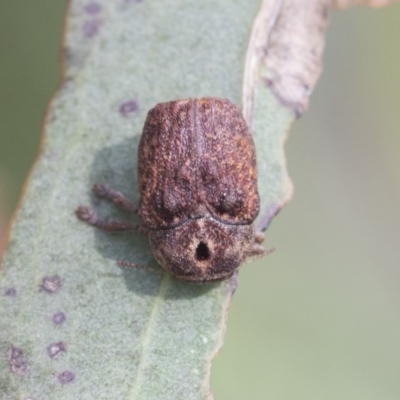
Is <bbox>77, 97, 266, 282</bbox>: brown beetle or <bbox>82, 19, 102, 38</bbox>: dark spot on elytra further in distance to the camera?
<bbox>82, 19, 102, 38</bbox>: dark spot on elytra

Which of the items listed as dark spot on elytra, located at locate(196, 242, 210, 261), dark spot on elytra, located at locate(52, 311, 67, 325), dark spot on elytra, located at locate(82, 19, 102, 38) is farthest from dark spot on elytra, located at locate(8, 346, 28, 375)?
dark spot on elytra, located at locate(82, 19, 102, 38)

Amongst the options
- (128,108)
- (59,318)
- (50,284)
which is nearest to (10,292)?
(50,284)

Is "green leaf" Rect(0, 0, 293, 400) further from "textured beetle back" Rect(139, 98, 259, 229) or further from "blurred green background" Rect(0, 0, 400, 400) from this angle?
"blurred green background" Rect(0, 0, 400, 400)

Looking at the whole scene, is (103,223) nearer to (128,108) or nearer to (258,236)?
(128,108)

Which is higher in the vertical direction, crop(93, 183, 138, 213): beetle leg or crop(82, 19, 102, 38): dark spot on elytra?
crop(82, 19, 102, 38): dark spot on elytra

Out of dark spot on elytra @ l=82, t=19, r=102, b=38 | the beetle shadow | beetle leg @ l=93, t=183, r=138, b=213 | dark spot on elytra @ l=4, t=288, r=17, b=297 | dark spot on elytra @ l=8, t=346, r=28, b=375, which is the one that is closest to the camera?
dark spot on elytra @ l=8, t=346, r=28, b=375

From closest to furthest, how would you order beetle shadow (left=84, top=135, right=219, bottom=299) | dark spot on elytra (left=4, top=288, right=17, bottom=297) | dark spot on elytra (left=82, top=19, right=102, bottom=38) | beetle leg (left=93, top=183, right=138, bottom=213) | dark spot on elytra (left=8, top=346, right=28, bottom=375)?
dark spot on elytra (left=8, top=346, right=28, bottom=375) → dark spot on elytra (left=4, top=288, right=17, bottom=297) → beetle shadow (left=84, top=135, right=219, bottom=299) → beetle leg (left=93, top=183, right=138, bottom=213) → dark spot on elytra (left=82, top=19, right=102, bottom=38)
